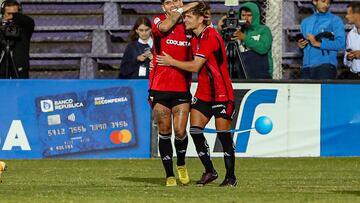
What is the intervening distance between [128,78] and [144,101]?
2.25ft

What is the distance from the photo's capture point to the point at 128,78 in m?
19.0

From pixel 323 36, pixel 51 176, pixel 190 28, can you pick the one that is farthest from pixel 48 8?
pixel 190 28

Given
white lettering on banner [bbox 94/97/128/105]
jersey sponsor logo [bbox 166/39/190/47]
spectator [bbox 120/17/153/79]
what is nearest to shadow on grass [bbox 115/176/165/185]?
jersey sponsor logo [bbox 166/39/190/47]

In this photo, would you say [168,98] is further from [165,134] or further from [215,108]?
[215,108]

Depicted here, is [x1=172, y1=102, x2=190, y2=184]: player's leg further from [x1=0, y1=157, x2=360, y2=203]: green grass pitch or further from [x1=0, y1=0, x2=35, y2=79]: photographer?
[x1=0, y1=0, x2=35, y2=79]: photographer

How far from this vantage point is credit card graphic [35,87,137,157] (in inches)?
724

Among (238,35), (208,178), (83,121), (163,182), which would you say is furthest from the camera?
(238,35)

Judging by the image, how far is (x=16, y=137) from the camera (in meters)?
18.3

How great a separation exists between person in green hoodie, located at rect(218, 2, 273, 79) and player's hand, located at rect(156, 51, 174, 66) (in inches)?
244

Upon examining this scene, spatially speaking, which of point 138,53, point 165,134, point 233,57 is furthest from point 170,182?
point 138,53

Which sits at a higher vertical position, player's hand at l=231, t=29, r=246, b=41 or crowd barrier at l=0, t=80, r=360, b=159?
player's hand at l=231, t=29, r=246, b=41

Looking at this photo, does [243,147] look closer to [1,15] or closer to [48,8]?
[1,15]

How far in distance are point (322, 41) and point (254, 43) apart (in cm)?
116

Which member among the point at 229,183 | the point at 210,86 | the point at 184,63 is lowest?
the point at 229,183
